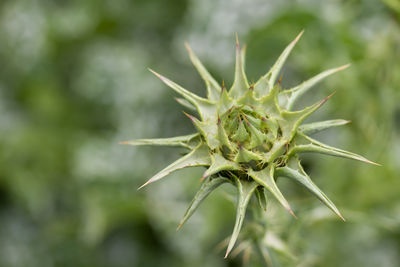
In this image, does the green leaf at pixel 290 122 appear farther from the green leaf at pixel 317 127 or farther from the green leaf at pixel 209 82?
the green leaf at pixel 209 82

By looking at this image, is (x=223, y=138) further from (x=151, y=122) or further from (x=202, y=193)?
(x=151, y=122)

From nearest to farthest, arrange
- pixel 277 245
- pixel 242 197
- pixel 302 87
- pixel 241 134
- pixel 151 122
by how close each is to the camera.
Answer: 1. pixel 242 197
2. pixel 241 134
3. pixel 302 87
4. pixel 277 245
5. pixel 151 122

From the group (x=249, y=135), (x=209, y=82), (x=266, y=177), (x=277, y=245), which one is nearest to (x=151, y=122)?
(x=277, y=245)

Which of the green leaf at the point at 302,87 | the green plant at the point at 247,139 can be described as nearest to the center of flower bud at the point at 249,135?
the green plant at the point at 247,139

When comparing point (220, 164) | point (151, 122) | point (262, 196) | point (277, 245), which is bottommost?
point (151, 122)

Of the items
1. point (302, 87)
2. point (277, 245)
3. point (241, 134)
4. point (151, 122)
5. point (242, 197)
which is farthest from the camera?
point (151, 122)

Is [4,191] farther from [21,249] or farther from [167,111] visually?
[167,111]
